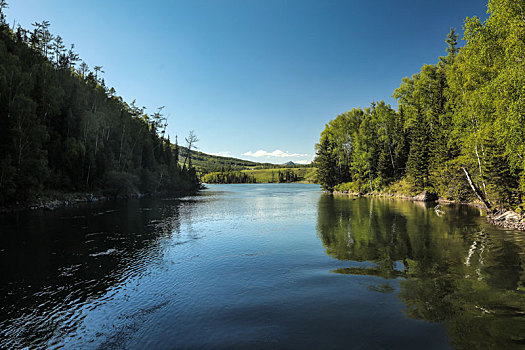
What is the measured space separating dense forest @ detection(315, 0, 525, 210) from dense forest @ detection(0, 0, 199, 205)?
168ft

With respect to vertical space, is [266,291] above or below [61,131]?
below

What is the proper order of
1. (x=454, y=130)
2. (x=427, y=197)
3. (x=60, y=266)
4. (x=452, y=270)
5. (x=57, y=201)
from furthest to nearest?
1. (x=427, y=197)
2. (x=57, y=201)
3. (x=454, y=130)
4. (x=60, y=266)
5. (x=452, y=270)

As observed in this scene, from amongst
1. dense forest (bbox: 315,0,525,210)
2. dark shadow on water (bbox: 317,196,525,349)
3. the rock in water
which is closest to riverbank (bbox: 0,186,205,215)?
dark shadow on water (bbox: 317,196,525,349)

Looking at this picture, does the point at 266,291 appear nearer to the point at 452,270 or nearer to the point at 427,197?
the point at 452,270

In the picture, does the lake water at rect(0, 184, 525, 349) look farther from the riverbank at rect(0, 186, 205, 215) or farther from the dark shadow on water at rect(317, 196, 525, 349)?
the riverbank at rect(0, 186, 205, 215)

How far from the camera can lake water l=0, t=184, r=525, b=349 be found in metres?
8.67

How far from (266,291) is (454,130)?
28.6 m

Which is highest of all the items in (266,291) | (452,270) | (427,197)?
(427,197)

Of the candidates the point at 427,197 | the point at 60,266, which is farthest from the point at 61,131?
the point at 427,197

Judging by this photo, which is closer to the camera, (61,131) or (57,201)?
(57,201)

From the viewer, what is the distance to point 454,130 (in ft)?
96.2

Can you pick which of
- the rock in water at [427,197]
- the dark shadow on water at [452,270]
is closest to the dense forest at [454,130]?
the rock in water at [427,197]

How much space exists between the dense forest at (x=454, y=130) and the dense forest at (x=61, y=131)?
168ft

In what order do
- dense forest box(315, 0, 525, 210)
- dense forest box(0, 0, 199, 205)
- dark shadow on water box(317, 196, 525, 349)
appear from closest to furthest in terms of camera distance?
1. dark shadow on water box(317, 196, 525, 349)
2. dense forest box(315, 0, 525, 210)
3. dense forest box(0, 0, 199, 205)
